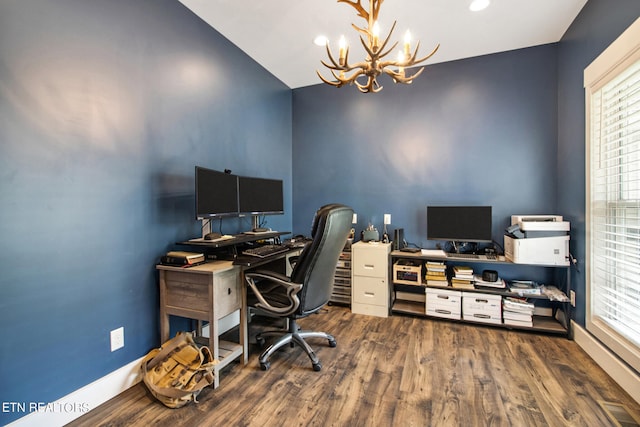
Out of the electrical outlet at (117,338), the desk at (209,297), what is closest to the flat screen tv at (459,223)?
the desk at (209,297)

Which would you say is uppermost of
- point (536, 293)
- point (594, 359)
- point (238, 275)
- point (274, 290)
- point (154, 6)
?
point (154, 6)

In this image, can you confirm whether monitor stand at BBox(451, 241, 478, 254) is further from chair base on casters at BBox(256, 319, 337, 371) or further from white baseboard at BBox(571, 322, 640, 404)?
chair base on casters at BBox(256, 319, 337, 371)

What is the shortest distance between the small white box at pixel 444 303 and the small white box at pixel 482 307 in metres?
0.05

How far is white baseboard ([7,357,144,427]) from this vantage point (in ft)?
4.52

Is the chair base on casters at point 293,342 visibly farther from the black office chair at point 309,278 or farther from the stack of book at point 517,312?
the stack of book at point 517,312

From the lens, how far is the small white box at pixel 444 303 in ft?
9.11

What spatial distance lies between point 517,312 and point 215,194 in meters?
2.84

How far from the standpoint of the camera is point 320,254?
6.14 ft

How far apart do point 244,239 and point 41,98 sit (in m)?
1.40

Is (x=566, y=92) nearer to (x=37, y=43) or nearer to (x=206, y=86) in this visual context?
(x=206, y=86)

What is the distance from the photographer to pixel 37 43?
1421mm

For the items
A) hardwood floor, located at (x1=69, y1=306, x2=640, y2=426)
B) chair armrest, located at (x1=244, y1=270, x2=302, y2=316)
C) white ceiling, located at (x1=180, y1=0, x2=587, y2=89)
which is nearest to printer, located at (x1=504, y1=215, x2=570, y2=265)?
hardwood floor, located at (x1=69, y1=306, x2=640, y2=426)

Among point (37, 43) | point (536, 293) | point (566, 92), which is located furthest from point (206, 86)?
point (536, 293)

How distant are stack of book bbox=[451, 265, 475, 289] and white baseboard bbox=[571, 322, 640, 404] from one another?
0.83 metres
